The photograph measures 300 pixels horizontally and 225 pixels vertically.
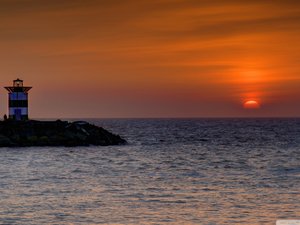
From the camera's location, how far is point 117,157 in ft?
192

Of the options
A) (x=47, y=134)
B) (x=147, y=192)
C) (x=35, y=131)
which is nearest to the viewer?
(x=147, y=192)

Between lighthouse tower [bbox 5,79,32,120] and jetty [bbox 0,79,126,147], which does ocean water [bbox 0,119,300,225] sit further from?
lighthouse tower [bbox 5,79,32,120]

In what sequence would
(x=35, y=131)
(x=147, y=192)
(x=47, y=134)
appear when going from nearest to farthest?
(x=147, y=192) → (x=35, y=131) → (x=47, y=134)

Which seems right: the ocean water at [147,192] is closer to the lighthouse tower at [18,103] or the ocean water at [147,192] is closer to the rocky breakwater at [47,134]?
the rocky breakwater at [47,134]

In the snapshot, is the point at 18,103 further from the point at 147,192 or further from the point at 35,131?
the point at 147,192

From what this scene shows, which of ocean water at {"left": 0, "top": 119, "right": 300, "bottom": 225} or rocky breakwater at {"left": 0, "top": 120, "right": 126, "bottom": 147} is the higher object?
rocky breakwater at {"left": 0, "top": 120, "right": 126, "bottom": 147}

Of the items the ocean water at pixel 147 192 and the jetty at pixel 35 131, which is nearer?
the ocean water at pixel 147 192

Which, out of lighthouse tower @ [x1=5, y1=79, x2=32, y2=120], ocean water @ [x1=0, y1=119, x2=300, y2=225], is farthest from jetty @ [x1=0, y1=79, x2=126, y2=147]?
ocean water @ [x1=0, y1=119, x2=300, y2=225]

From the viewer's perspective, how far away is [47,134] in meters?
77.9

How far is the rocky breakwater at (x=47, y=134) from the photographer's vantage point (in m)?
74.5

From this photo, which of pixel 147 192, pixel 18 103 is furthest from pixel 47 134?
pixel 147 192

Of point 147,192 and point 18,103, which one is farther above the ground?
point 18,103

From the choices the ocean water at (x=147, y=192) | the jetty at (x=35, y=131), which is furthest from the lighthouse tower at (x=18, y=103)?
the ocean water at (x=147, y=192)

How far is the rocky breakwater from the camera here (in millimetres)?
74500
